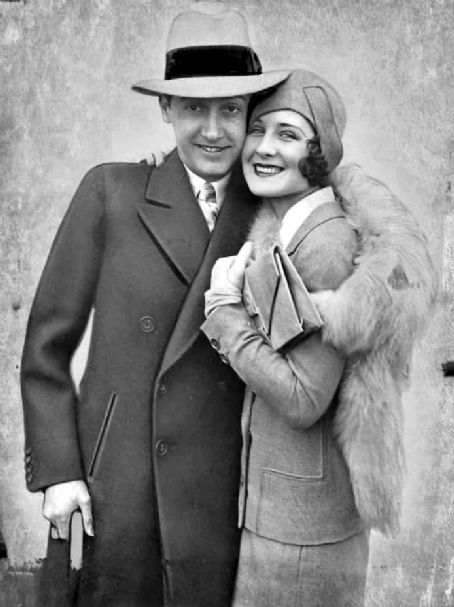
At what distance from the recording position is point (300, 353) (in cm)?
389

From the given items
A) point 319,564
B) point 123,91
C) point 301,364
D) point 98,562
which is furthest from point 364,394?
point 123,91

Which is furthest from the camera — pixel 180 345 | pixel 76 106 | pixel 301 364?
pixel 76 106

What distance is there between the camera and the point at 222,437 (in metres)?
4.27

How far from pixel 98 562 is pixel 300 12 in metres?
2.24

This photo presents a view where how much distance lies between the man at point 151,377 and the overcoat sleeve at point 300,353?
31 cm

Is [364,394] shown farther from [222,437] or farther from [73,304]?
[73,304]

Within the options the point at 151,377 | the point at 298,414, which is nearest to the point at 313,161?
the point at 298,414

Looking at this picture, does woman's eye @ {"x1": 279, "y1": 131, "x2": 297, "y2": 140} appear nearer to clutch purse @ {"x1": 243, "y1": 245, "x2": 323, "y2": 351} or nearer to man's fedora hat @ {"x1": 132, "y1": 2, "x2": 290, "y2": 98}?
man's fedora hat @ {"x1": 132, "y1": 2, "x2": 290, "y2": 98}

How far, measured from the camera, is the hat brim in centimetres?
407

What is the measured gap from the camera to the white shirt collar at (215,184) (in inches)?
169

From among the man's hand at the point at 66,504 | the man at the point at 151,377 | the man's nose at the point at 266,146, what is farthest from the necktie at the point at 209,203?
the man's hand at the point at 66,504

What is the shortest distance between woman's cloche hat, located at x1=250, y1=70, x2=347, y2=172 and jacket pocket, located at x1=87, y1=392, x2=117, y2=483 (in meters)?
1.15

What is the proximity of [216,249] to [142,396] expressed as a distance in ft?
1.95

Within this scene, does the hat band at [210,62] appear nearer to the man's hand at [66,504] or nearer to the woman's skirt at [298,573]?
the man's hand at [66,504]
